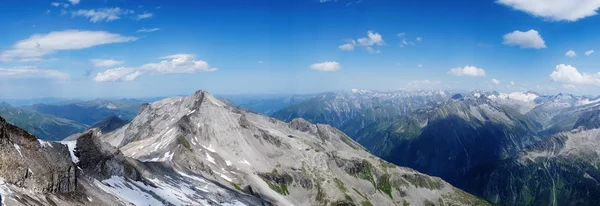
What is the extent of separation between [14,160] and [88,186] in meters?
19.9

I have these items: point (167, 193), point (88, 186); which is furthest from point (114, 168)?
point (88, 186)

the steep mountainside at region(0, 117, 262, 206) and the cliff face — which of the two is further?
the steep mountainside at region(0, 117, 262, 206)

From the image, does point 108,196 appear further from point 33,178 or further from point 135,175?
point 135,175

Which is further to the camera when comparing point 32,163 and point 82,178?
point 82,178

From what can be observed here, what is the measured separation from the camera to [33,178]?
191ft

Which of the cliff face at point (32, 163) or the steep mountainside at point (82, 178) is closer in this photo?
the cliff face at point (32, 163)

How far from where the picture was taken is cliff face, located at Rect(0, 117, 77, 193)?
55875 millimetres

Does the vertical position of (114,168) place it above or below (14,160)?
below

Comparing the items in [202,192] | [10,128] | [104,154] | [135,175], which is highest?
[10,128]

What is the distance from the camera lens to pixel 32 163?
197ft

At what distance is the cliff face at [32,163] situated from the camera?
55.9m

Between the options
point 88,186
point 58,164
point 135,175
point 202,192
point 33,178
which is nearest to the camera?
point 33,178

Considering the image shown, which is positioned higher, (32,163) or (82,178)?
(32,163)

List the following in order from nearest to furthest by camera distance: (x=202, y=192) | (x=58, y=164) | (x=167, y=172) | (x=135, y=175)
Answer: (x=58, y=164)
(x=135, y=175)
(x=202, y=192)
(x=167, y=172)
